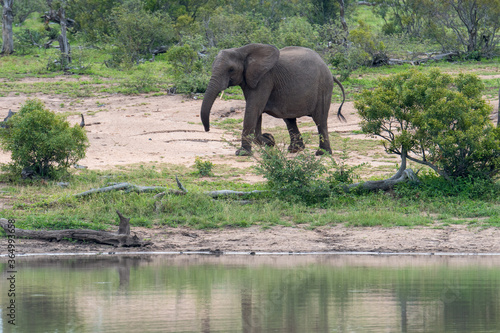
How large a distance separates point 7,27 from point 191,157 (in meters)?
15.9

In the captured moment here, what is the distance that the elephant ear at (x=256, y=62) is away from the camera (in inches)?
583

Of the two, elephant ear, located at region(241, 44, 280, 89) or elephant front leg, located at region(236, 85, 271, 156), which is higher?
elephant ear, located at region(241, 44, 280, 89)

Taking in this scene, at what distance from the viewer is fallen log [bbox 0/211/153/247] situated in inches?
407

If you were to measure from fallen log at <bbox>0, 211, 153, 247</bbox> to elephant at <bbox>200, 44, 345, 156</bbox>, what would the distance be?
4.41 meters

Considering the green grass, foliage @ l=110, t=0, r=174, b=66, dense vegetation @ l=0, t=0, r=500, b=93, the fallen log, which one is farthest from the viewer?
foliage @ l=110, t=0, r=174, b=66

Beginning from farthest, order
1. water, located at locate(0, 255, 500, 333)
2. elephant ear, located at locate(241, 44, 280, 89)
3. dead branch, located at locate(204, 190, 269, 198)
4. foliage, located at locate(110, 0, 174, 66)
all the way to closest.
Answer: foliage, located at locate(110, 0, 174, 66), elephant ear, located at locate(241, 44, 280, 89), dead branch, located at locate(204, 190, 269, 198), water, located at locate(0, 255, 500, 333)

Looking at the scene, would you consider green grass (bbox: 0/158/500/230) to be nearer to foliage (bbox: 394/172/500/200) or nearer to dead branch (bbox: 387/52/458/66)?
foliage (bbox: 394/172/500/200)

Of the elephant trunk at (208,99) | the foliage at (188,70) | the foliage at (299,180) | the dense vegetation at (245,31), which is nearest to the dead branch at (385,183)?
the foliage at (299,180)

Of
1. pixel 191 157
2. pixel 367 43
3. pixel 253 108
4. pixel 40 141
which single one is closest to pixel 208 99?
pixel 253 108

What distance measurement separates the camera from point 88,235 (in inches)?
410

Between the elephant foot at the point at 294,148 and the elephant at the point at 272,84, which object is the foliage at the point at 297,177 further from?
the elephant foot at the point at 294,148

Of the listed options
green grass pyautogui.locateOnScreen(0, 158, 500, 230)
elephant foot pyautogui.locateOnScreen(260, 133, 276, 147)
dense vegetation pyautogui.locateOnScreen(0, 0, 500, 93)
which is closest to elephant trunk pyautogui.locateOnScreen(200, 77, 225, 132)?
elephant foot pyautogui.locateOnScreen(260, 133, 276, 147)

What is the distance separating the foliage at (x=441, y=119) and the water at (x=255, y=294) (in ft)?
8.35

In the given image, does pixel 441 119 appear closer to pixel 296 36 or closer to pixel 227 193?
pixel 227 193
